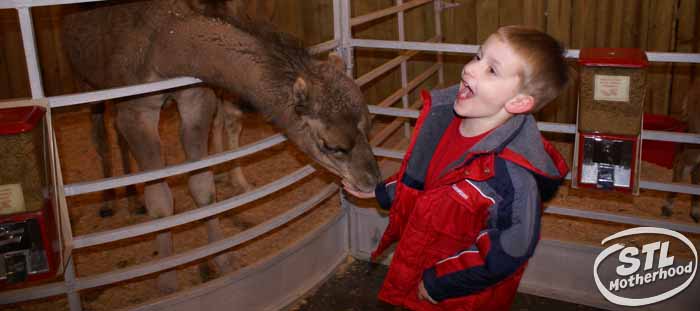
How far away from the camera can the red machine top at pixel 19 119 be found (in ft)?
7.64

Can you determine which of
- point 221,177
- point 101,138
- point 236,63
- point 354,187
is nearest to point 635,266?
point 354,187

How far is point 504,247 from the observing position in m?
2.11

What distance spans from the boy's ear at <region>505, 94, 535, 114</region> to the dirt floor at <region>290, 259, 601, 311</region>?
1.82m

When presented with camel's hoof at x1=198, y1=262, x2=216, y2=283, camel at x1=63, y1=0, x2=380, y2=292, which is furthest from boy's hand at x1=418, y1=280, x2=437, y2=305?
camel's hoof at x1=198, y1=262, x2=216, y2=283

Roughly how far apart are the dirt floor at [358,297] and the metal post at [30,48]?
6.08ft

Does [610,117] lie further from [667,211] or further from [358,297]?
[667,211]

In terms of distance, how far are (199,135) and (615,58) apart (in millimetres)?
2343

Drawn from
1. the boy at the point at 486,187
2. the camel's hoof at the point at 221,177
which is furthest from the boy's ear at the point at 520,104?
the camel's hoof at the point at 221,177

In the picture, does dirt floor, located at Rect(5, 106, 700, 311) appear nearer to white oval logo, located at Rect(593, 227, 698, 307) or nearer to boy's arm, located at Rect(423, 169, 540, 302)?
white oval logo, located at Rect(593, 227, 698, 307)

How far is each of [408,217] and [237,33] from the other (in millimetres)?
1398

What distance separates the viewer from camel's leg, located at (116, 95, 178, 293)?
3.68 meters

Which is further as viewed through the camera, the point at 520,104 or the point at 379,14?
the point at 379,14

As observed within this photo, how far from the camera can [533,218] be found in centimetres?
212

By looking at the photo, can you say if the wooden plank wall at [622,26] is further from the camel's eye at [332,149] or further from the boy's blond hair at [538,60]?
the boy's blond hair at [538,60]
